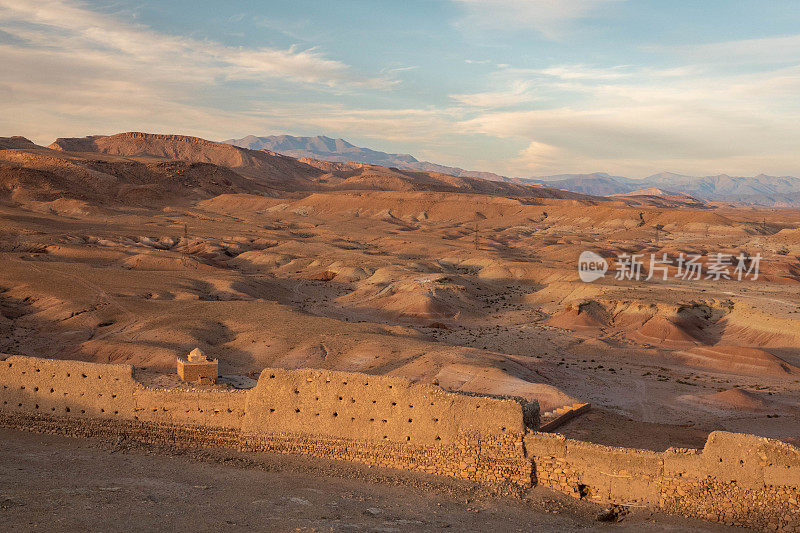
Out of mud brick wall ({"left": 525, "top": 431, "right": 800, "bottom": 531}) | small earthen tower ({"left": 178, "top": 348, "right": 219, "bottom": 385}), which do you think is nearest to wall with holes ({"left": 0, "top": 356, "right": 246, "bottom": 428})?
small earthen tower ({"left": 178, "top": 348, "right": 219, "bottom": 385})

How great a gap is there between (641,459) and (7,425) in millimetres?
18586

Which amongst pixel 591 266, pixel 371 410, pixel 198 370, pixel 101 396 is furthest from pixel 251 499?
pixel 591 266

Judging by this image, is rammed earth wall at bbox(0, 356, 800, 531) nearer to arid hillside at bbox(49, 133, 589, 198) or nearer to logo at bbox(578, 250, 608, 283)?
logo at bbox(578, 250, 608, 283)

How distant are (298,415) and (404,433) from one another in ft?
10.2

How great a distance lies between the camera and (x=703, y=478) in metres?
15.4

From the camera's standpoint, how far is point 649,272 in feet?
222

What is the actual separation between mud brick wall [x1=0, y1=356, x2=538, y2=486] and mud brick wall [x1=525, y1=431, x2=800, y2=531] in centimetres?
134

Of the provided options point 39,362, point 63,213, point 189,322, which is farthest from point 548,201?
point 39,362

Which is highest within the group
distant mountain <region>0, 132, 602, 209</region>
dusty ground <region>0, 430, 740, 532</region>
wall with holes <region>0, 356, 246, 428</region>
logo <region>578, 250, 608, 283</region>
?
distant mountain <region>0, 132, 602, 209</region>

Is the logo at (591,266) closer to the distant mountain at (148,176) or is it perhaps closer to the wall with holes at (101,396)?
the wall with holes at (101,396)

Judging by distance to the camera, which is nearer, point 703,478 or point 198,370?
point 703,478

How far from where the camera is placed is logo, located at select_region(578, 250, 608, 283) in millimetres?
62062

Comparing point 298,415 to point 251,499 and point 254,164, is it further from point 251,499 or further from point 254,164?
point 254,164

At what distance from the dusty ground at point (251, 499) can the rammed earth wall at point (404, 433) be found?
1.52 ft
